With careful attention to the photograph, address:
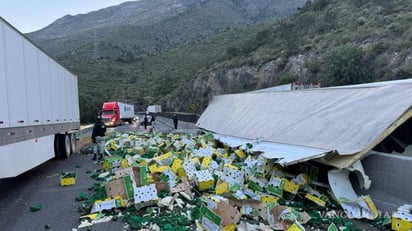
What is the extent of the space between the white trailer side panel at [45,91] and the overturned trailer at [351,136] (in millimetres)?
6725

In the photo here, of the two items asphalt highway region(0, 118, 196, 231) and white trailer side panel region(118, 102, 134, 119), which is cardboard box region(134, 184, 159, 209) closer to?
asphalt highway region(0, 118, 196, 231)

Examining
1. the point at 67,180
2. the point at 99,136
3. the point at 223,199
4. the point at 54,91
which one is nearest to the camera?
the point at 223,199

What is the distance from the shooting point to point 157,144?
60.6ft

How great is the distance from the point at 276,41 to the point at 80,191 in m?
50.1

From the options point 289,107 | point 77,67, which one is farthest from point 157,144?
point 77,67

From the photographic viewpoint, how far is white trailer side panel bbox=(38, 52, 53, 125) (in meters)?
12.6

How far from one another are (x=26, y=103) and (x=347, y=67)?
3082 cm

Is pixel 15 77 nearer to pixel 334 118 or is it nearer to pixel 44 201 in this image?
pixel 44 201

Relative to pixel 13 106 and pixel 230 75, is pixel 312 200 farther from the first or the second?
pixel 230 75

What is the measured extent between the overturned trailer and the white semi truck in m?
6.25

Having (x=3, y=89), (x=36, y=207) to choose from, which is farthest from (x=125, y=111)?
(x=36, y=207)

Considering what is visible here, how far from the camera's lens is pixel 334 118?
10562mm

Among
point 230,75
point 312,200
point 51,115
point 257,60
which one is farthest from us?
point 230,75

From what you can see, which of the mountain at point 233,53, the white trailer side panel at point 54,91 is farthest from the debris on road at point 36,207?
the mountain at point 233,53
